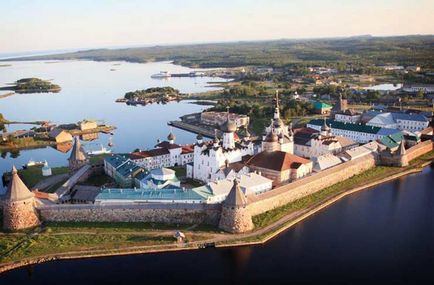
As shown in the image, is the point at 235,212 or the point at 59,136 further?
the point at 59,136

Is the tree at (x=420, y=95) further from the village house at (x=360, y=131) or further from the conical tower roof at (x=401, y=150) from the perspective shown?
the conical tower roof at (x=401, y=150)

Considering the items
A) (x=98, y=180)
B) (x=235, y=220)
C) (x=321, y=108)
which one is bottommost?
(x=98, y=180)

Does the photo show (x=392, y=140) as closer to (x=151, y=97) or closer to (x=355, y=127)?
(x=355, y=127)

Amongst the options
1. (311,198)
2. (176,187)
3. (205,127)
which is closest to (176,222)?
(176,187)

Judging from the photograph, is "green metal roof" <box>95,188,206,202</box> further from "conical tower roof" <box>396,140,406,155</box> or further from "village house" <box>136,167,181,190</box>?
"conical tower roof" <box>396,140,406,155</box>

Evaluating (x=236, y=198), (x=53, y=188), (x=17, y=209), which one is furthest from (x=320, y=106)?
(x=17, y=209)

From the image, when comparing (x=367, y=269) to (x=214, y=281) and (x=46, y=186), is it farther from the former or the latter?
(x=46, y=186)

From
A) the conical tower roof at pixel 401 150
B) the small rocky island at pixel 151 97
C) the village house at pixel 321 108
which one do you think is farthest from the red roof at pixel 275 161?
the small rocky island at pixel 151 97
